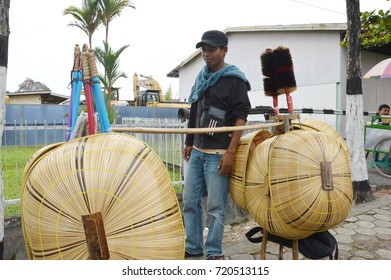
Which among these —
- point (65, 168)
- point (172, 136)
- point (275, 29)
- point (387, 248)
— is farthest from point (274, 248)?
point (275, 29)

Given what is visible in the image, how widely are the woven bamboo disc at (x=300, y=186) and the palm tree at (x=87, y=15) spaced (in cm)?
626

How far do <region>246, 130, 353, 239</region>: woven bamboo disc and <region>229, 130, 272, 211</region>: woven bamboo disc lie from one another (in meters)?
0.13

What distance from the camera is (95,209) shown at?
1.48 metres

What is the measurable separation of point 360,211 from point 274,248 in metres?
1.69

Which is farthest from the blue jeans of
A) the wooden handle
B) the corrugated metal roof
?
the corrugated metal roof

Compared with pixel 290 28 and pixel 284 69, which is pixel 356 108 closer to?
pixel 284 69

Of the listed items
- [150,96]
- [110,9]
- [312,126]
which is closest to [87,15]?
[110,9]

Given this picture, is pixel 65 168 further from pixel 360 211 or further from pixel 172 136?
pixel 360 211

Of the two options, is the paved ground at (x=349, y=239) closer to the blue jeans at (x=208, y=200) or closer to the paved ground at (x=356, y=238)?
the paved ground at (x=356, y=238)

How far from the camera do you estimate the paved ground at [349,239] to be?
10.4ft

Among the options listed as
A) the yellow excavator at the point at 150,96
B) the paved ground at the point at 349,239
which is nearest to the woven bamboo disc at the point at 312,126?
the paved ground at the point at 349,239

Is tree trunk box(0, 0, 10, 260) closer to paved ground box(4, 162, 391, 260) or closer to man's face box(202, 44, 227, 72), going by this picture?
paved ground box(4, 162, 391, 260)

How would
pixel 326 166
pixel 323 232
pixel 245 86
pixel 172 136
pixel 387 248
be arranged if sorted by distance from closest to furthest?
pixel 326 166
pixel 323 232
pixel 245 86
pixel 387 248
pixel 172 136

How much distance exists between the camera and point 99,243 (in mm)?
1480
